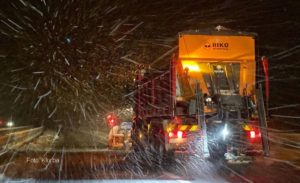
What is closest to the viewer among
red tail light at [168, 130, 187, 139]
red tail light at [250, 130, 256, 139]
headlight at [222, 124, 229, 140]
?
headlight at [222, 124, 229, 140]

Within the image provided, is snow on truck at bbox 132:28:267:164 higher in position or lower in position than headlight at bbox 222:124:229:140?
higher

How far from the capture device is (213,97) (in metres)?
13.4

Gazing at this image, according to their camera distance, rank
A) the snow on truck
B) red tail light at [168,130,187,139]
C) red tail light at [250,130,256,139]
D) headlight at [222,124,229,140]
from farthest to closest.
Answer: red tail light at [168,130,187,139], red tail light at [250,130,256,139], the snow on truck, headlight at [222,124,229,140]

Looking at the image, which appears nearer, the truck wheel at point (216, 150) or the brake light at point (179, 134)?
the truck wheel at point (216, 150)

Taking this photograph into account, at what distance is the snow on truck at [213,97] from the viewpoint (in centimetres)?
1297

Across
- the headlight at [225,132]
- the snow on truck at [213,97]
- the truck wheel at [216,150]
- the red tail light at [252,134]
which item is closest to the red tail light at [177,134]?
the snow on truck at [213,97]

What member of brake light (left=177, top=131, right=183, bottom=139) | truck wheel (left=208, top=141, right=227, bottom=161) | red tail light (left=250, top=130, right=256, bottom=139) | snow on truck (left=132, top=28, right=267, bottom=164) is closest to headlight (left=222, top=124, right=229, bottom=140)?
snow on truck (left=132, top=28, right=267, bottom=164)

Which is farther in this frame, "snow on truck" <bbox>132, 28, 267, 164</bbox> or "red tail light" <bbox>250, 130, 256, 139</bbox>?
"red tail light" <bbox>250, 130, 256, 139</bbox>

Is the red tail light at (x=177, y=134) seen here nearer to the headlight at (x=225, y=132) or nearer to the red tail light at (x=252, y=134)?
the headlight at (x=225, y=132)

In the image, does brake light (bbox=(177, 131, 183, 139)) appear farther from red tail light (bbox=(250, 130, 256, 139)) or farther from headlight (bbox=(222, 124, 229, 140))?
red tail light (bbox=(250, 130, 256, 139))

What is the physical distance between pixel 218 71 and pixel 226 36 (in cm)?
109

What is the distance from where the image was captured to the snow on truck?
12969 millimetres

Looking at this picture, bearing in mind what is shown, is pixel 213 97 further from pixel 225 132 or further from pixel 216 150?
pixel 216 150

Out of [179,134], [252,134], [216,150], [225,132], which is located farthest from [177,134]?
[252,134]
